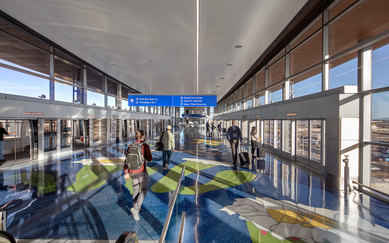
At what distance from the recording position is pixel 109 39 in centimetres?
710

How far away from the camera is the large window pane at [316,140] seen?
7.39 meters

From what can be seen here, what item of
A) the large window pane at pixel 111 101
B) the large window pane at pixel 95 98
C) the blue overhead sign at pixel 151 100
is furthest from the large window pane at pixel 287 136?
the large window pane at pixel 111 101

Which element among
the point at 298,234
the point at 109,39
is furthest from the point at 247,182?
the point at 109,39

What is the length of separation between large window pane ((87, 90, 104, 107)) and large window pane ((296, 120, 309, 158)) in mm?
13862

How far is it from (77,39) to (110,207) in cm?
709

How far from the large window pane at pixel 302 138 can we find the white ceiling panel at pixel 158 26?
4.17 m

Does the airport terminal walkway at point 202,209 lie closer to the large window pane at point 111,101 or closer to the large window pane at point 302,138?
the large window pane at point 302,138

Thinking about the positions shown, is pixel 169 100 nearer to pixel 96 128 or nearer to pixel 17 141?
pixel 96 128

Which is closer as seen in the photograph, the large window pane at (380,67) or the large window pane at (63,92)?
the large window pane at (380,67)

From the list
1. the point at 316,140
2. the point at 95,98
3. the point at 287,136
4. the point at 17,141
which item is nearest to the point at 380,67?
the point at 316,140

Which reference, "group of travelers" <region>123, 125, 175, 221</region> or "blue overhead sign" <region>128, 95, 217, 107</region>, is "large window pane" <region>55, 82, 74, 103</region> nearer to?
"blue overhead sign" <region>128, 95, 217, 107</region>

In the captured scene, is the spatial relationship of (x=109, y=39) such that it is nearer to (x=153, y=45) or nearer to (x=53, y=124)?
(x=153, y=45)

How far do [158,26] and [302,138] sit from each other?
8159 millimetres

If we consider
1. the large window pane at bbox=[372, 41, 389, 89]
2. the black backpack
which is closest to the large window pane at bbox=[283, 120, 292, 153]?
the large window pane at bbox=[372, 41, 389, 89]
